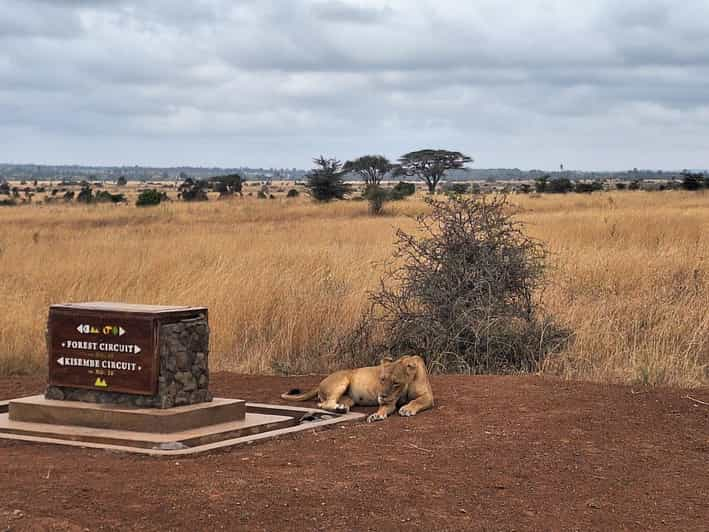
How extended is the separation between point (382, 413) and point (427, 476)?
78.3 inches

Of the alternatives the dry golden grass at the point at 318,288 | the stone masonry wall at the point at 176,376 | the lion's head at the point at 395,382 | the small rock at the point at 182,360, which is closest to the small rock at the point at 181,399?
the stone masonry wall at the point at 176,376

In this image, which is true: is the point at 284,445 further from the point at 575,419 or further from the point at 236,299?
the point at 236,299

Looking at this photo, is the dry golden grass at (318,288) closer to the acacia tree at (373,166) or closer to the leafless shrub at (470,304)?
the leafless shrub at (470,304)

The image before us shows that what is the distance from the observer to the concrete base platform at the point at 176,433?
→ 775 centimetres

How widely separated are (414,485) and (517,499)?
2.02 feet

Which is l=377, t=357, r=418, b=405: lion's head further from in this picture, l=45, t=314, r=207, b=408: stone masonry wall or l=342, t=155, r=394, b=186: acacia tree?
l=342, t=155, r=394, b=186: acacia tree

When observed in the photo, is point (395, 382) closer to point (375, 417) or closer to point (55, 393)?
point (375, 417)

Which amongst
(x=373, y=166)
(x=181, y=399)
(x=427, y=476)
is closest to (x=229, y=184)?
(x=373, y=166)

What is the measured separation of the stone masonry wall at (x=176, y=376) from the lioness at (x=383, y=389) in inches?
44.7

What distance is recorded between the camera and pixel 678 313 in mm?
12641

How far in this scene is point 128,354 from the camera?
838 centimetres

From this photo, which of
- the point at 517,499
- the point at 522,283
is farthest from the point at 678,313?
the point at 517,499

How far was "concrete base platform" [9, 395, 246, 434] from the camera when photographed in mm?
8148

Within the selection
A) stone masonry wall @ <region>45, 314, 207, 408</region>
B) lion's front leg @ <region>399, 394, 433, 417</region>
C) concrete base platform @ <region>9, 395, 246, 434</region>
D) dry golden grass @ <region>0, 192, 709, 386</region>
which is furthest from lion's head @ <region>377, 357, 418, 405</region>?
dry golden grass @ <region>0, 192, 709, 386</region>
